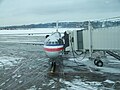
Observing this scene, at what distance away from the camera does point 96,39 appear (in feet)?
72.9

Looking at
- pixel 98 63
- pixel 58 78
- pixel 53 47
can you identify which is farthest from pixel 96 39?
pixel 58 78

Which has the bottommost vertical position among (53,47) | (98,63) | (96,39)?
(98,63)

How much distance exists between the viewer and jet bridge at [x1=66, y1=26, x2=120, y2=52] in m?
20.0

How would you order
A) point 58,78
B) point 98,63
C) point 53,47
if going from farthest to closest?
point 98,63 < point 53,47 < point 58,78

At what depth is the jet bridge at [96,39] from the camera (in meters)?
20.0

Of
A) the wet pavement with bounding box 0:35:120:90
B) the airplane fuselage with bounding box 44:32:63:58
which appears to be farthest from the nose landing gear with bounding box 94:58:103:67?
the airplane fuselage with bounding box 44:32:63:58

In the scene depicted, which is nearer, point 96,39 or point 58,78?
point 58,78

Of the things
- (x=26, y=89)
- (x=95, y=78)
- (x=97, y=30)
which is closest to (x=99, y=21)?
(x=97, y=30)

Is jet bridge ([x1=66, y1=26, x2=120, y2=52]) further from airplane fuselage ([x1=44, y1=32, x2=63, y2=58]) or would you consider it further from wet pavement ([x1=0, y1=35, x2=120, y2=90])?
airplane fuselage ([x1=44, y1=32, x2=63, y2=58])

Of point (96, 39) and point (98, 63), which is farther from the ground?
point (96, 39)

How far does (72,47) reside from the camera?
2609 cm

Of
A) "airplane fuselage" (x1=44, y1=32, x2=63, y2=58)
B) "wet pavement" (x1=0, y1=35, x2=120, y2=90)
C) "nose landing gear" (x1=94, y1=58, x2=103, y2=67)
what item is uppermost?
"airplane fuselage" (x1=44, y1=32, x2=63, y2=58)

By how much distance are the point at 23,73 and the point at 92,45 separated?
686cm

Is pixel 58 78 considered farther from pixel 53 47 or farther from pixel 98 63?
pixel 98 63
